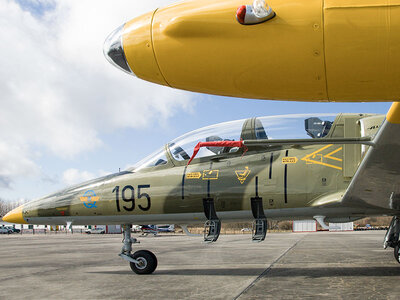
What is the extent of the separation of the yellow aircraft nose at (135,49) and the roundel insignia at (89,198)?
297 inches

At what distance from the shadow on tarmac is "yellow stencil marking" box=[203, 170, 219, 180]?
2.63 metres

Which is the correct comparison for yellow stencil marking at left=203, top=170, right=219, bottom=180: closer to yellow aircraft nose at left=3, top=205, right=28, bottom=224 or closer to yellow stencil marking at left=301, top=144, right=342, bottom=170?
Result: yellow stencil marking at left=301, top=144, right=342, bottom=170

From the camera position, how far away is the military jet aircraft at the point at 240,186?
8.82 m

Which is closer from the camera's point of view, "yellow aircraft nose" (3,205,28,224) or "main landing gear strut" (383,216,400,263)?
"yellow aircraft nose" (3,205,28,224)

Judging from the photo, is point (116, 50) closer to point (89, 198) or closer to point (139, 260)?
point (89, 198)

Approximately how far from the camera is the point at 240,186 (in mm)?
9438

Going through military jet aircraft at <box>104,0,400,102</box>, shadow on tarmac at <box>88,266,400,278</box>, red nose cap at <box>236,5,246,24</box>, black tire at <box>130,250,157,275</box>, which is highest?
red nose cap at <box>236,5,246,24</box>

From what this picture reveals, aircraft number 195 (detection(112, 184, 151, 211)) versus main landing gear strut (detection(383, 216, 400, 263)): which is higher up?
aircraft number 195 (detection(112, 184, 151, 211))

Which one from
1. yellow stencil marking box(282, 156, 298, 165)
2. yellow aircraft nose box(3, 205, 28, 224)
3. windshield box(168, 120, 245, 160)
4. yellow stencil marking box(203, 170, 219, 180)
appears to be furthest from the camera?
yellow aircraft nose box(3, 205, 28, 224)

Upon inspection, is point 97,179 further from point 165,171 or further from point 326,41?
point 326,41

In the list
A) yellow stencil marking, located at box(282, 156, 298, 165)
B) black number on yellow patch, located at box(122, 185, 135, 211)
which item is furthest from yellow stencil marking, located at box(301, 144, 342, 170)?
black number on yellow patch, located at box(122, 185, 135, 211)

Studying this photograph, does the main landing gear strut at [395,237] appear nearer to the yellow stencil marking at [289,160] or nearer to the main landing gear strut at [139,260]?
Result: the yellow stencil marking at [289,160]

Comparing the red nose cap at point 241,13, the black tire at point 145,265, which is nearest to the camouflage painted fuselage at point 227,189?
the black tire at point 145,265

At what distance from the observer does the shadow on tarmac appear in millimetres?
10156
